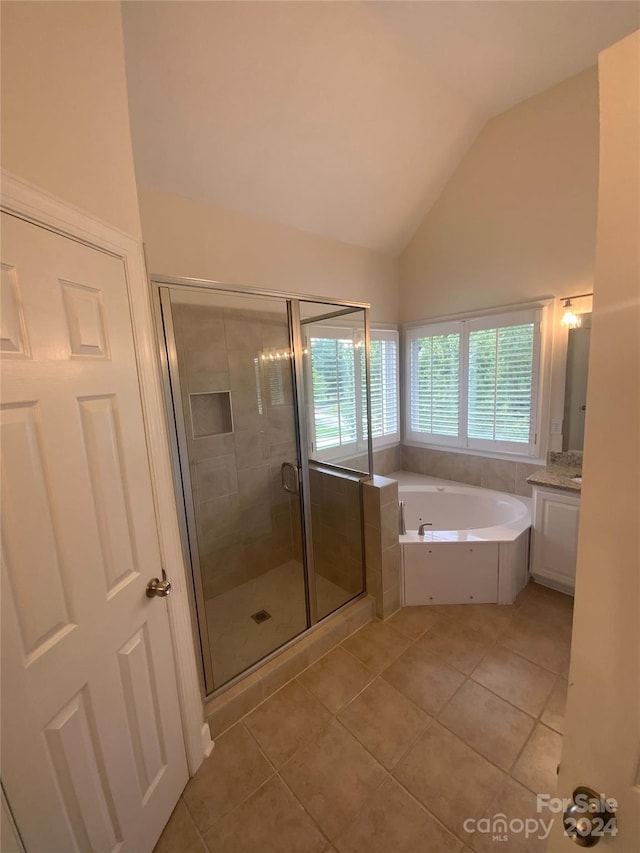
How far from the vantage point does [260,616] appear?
2.34 m

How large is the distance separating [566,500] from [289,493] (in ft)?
6.38

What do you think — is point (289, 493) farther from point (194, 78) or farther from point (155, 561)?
point (194, 78)

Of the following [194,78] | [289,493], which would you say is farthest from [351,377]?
[194,78]

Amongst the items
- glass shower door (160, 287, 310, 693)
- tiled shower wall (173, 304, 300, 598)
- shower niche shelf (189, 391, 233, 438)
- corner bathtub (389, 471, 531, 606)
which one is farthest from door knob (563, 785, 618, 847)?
shower niche shelf (189, 391, 233, 438)

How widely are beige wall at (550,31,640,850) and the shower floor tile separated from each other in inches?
69.8

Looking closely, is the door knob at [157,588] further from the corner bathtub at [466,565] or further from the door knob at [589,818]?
the corner bathtub at [466,565]

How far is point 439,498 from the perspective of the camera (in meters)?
3.30

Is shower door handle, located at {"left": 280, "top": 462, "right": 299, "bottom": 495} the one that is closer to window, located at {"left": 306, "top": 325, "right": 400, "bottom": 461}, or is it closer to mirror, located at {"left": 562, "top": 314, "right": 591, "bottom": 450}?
window, located at {"left": 306, "top": 325, "right": 400, "bottom": 461}

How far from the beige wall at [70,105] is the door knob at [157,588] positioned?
1212mm

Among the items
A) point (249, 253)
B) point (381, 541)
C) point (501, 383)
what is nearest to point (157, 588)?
point (381, 541)

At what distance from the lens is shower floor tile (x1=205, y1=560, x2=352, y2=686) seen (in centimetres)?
192

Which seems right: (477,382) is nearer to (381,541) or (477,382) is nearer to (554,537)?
(554,537)

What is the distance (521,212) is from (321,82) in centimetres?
181

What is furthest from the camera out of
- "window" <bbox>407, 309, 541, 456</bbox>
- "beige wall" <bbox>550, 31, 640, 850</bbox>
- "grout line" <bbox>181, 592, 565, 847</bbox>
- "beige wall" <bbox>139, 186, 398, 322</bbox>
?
"window" <bbox>407, 309, 541, 456</bbox>
